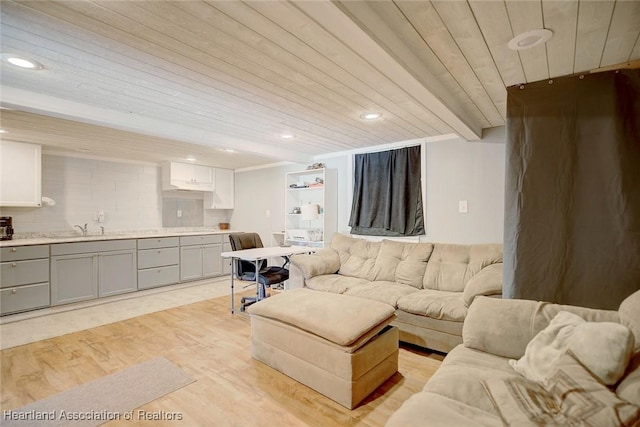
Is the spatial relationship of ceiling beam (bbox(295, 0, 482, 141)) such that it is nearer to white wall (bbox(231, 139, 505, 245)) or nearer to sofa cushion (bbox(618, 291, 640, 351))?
white wall (bbox(231, 139, 505, 245))

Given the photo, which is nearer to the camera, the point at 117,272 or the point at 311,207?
the point at 117,272

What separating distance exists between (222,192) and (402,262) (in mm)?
4310

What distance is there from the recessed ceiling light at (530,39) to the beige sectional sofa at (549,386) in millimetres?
1390

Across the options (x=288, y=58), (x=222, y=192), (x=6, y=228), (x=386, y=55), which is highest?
(x=288, y=58)

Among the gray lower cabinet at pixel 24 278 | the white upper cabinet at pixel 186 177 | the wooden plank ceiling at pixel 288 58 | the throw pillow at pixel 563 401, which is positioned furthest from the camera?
the white upper cabinet at pixel 186 177

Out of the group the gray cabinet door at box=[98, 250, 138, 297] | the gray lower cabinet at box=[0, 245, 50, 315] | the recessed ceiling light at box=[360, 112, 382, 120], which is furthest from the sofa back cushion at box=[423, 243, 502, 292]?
the gray lower cabinet at box=[0, 245, 50, 315]

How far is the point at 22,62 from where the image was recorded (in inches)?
73.2

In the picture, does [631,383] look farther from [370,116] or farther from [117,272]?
[117,272]

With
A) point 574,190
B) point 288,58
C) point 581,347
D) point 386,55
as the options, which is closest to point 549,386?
point 581,347

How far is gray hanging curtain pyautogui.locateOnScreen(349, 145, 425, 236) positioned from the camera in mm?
3896

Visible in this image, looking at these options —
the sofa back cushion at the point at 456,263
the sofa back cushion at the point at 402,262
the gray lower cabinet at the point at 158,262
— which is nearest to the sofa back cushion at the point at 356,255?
the sofa back cushion at the point at 402,262

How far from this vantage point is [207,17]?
56.2 inches

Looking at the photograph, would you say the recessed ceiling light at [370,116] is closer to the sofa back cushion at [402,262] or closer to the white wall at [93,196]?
the sofa back cushion at [402,262]

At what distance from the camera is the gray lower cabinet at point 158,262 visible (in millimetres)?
4703
